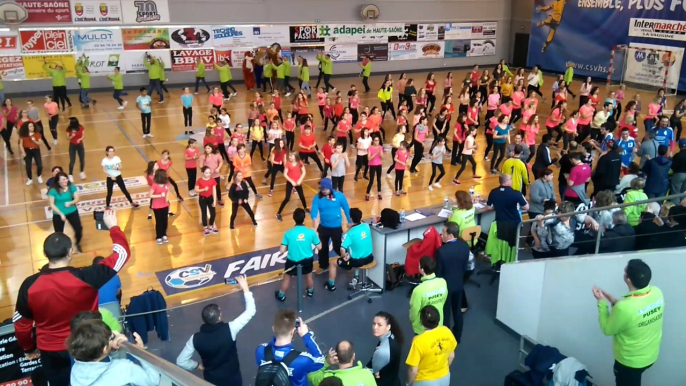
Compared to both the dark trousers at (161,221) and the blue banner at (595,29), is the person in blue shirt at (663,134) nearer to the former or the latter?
the dark trousers at (161,221)

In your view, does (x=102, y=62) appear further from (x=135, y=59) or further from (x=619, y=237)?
(x=619, y=237)

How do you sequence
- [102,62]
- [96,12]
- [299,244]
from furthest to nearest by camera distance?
[102,62], [96,12], [299,244]

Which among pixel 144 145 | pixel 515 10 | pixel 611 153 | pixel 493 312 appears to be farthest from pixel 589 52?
pixel 493 312

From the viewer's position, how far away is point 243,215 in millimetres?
12398

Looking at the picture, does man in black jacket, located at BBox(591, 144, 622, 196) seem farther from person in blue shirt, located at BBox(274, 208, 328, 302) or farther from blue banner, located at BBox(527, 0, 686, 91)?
blue banner, located at BBox(527, 0, 686, 91)

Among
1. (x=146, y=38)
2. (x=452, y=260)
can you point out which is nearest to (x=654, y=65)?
(x=146, y=38)

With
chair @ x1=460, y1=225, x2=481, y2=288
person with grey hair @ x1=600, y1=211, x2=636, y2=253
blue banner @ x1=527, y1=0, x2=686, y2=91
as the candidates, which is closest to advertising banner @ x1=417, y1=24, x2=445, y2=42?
blue banner @ x1=527, y1=0, x2=686, y2=91

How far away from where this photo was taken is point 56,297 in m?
4.20

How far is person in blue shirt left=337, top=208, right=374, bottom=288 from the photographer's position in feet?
27.6

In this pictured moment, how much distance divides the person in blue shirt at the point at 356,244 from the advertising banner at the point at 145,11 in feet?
64.8

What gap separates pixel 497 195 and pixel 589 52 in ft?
76.4

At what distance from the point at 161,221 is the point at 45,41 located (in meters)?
16.2

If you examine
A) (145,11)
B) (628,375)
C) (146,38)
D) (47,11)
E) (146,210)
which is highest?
(145,11)

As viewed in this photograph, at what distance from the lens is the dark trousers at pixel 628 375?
17.7 feet
